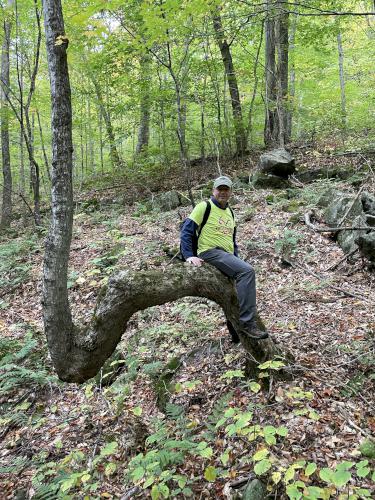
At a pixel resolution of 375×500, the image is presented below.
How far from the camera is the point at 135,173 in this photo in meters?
14.6

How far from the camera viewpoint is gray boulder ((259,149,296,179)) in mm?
12125

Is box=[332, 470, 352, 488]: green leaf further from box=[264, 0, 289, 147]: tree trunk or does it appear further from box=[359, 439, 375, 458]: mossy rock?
box=[264, 0, 289, 147]: tree trunk

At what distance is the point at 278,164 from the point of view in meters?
12.1

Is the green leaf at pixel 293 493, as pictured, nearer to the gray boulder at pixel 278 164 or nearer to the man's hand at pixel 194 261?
the man's hand at pixel 194 261

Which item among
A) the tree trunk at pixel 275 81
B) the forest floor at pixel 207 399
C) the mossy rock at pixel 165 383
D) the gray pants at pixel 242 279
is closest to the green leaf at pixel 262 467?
the forest floor at pixel 207 399

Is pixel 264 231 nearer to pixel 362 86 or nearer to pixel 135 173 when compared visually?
pixel 135 173

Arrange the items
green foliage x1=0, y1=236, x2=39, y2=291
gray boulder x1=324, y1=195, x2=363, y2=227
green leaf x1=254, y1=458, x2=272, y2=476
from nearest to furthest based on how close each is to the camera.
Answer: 1. green leaf x1=254, y1=458, x2=272, y2=476
2. gray boulder x1=324, y1=195, x2=363, y2=227
3. green foliage x1=0, y1=236, x2=39, y2=291

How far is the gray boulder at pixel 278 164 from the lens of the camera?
1212 cm

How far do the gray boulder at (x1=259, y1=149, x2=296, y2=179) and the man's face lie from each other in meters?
7.98

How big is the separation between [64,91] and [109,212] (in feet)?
33.0

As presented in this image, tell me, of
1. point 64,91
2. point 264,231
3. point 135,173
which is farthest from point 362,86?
point 64,91

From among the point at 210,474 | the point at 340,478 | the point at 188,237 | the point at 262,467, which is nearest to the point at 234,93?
the point at 188,237

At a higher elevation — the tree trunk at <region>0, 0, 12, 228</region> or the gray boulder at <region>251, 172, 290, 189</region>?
the tree trunk at <region>0, 0, 12, 228</region>

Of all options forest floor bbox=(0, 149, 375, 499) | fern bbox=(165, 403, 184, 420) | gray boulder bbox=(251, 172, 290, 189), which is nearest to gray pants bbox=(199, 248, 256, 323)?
forest floor bbox=(0, 149, 375, 499)
